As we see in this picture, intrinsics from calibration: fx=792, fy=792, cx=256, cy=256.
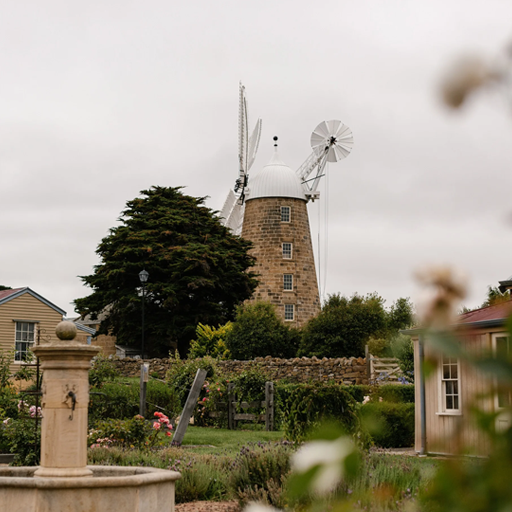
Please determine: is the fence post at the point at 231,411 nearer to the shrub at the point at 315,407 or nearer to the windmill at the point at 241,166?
the shrub at the point at 315,407

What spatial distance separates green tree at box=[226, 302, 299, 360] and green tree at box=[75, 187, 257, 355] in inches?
112

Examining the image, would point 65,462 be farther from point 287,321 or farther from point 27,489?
point 287,321

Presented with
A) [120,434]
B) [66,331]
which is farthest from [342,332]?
[66,331]

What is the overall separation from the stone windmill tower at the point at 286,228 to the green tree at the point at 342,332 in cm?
946

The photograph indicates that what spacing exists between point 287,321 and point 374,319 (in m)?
10.3

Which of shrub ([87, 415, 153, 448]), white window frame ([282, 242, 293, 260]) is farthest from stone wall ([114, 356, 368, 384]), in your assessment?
shrub ([87, 415, 153, 448])

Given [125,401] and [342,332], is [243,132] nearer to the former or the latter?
[342,332]

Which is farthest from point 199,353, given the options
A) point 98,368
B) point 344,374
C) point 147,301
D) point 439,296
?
point 439,296

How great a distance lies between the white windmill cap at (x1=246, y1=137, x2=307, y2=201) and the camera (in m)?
48.2

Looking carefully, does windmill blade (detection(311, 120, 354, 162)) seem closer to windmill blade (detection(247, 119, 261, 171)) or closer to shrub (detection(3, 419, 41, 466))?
windmill blade (detection(247, 119, 261, 171))

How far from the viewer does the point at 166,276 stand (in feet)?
139

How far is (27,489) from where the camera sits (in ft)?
23.9

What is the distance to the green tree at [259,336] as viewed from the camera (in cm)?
3656

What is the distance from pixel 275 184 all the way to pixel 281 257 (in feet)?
15.0
